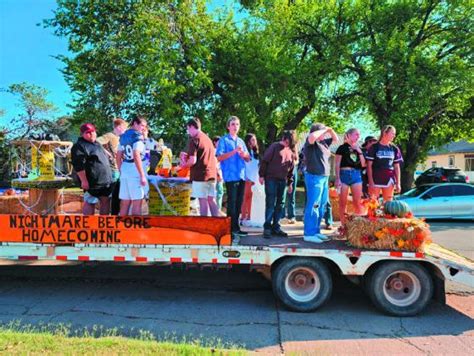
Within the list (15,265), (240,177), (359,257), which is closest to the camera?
(359,257)

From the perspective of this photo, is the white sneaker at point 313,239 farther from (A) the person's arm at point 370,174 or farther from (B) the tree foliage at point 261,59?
(B) the tree foliage at point 261,59

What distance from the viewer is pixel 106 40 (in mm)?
17266

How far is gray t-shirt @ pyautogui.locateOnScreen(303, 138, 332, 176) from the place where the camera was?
577 cm

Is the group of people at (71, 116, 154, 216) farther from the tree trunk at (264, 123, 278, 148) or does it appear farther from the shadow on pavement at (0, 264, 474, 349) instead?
the tree trunk at (264, 123, 278, 148)

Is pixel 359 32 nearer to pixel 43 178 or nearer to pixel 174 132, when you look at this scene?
pixel 174 132

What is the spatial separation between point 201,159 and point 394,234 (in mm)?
2702

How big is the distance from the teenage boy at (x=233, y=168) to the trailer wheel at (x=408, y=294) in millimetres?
1922

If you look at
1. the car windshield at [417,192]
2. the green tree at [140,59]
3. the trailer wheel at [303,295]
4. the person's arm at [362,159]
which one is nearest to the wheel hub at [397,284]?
the trailer wheel at [303,295]

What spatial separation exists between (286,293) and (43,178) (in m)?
4.91

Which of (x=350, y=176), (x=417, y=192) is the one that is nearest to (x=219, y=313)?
(x=350, y=176)

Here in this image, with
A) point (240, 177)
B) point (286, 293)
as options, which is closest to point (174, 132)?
point (240, 177)

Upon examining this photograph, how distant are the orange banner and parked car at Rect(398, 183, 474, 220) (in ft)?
35.0

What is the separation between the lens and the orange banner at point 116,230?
17.2ft

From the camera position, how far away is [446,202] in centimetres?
1394
